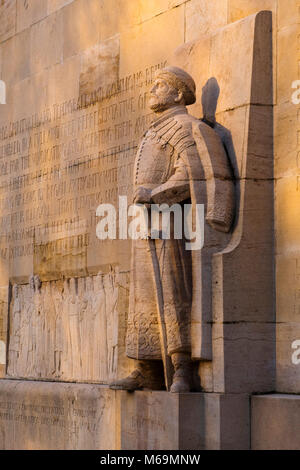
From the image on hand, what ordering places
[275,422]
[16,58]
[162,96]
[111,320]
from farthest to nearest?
1. [16,58]
2. [111,320]
3. [162,96]
4. [275,422]

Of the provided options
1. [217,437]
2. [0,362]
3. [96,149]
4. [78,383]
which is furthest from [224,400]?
[0,362]

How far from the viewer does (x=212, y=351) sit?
888cm

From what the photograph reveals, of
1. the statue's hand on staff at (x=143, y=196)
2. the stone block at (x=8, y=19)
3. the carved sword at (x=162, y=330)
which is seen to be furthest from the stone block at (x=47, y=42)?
the carved sword at (x=162, y=330)

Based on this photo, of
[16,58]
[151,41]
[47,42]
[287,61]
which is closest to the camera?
[287,61]

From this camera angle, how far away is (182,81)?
9500 millimetres

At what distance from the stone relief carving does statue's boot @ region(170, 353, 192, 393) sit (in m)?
1.80

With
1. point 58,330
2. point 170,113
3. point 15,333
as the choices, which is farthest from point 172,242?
point 15,333

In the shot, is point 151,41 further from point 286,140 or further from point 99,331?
point 99,331

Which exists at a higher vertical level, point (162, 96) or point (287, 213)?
point (162, 96)

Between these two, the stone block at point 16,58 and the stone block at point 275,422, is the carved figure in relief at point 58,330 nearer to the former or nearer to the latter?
the stone block at point 16,58

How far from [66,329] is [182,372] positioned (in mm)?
3124

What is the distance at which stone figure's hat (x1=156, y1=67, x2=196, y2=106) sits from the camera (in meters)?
9.51

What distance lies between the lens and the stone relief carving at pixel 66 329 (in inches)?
437

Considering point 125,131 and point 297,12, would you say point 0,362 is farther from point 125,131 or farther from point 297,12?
point 297,12
